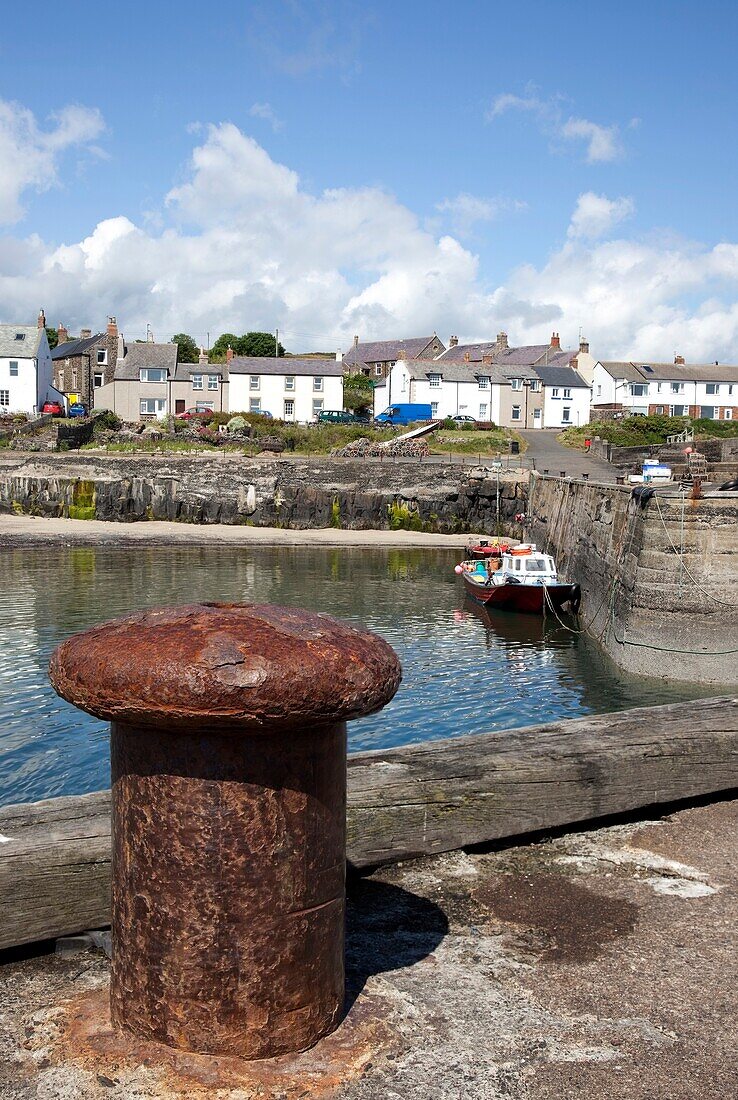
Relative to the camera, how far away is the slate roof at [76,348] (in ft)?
331

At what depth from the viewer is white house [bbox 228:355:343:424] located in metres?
86.2

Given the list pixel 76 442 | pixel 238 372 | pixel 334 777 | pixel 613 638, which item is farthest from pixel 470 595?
pixel 238 372

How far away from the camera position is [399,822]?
5.41 metres

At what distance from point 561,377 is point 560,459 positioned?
28.2 m

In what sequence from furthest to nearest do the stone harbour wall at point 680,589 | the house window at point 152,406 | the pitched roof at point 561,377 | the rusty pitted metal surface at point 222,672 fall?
the pitched roof at point 561,377
the house window at point 152,406
the stone harbour wall at point 680,589
the rusty pitted metal surface at point 222,672

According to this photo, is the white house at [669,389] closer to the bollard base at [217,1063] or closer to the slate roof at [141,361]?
the slate roof at [141,361]

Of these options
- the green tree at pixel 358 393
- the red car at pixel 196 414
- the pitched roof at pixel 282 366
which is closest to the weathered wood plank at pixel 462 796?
the red car at pixel 196 414

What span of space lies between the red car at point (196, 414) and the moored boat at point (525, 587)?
47.9 metres

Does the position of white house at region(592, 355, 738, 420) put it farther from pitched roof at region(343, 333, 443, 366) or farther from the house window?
the house window

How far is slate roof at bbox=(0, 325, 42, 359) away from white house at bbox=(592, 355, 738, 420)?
167 feet

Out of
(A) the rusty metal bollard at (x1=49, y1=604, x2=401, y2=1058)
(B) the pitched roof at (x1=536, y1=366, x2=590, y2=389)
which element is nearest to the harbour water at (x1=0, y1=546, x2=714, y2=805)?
(A) the rusty metal bollard at (x1=49, y1=604, x2=401, y2=1058)

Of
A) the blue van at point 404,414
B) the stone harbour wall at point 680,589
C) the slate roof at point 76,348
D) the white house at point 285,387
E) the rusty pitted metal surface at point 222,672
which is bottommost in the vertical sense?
the stone harbour wall at point 680,589

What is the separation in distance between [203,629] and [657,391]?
99.8 meters

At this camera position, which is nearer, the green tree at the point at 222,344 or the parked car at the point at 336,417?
the parked car at the point at 336,417
